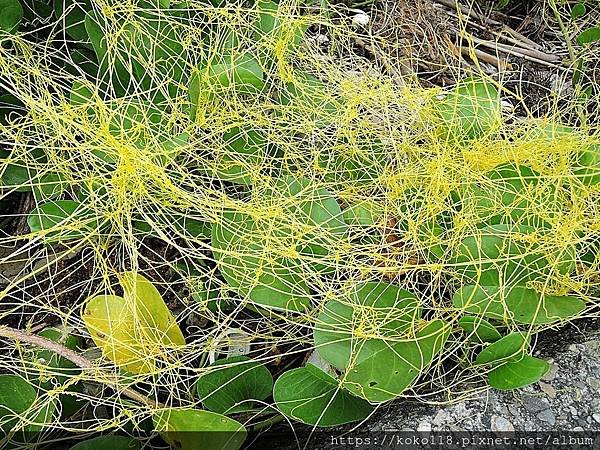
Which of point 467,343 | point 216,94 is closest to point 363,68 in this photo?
point 216,94

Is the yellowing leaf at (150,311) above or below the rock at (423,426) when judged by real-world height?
above

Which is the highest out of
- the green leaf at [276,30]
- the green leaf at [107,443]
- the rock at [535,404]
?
the green leaf at [276,30]

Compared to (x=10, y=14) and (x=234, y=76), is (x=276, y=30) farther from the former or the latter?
(x=10, y=14)

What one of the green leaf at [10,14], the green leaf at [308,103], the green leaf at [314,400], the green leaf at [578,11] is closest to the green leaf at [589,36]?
the green leaf at [578,11]

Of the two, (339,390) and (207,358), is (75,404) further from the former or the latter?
(339,390)

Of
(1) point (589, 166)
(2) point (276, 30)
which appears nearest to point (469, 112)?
(1) point (589, 166)

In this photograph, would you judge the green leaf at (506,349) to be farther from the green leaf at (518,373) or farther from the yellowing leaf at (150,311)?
the yellowing leaf at (150,311)
